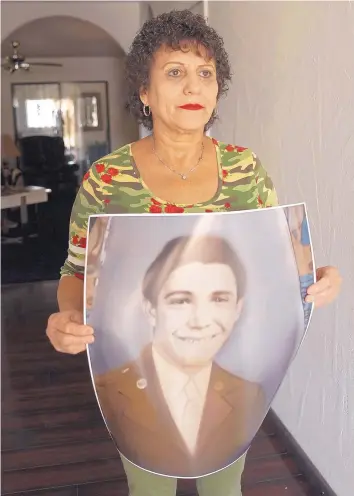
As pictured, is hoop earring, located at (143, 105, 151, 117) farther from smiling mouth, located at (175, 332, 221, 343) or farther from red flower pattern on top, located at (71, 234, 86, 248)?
smiling mouth, located at (175, 332, 221, 343)

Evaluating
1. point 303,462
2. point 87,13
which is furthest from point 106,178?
point 87,13

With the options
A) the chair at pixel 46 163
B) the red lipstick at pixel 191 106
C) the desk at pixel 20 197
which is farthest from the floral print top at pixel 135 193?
the chair at pixel 46 163

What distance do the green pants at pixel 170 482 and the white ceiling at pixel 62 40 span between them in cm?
456

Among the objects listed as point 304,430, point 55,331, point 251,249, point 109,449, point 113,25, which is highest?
point 113,25

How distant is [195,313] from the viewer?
2.45ft

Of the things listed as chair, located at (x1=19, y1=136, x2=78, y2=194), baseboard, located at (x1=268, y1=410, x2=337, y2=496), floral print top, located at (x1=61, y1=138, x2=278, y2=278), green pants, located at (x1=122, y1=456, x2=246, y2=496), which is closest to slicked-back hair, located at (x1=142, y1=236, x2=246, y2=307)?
floral print top, located at (x1=61, y1=138, x2=278, y2=278)

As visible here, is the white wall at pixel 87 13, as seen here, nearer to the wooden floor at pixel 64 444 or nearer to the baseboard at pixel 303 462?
the wooden floor at pixel 64 444

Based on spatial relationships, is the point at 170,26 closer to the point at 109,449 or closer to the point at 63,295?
the point at 63,295

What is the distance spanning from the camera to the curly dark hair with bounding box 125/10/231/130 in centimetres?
83

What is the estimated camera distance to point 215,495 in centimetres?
99

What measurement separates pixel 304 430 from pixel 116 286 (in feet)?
3.92

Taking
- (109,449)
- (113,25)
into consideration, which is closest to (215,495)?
(109,449)

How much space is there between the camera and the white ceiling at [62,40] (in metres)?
5.44

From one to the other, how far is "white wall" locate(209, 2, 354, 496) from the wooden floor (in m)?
0.13
